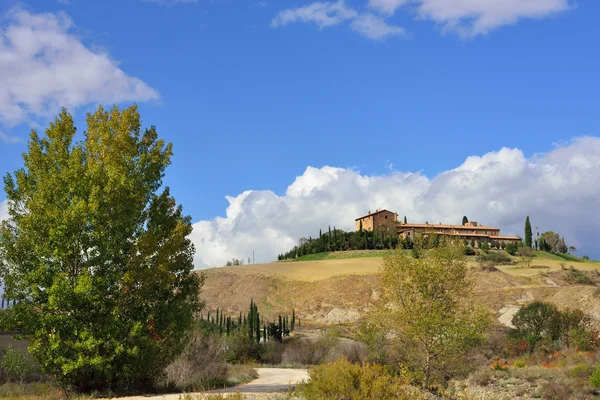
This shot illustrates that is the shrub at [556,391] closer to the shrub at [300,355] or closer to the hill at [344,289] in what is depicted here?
the shrub at [300,355]

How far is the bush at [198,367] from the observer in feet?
71.2

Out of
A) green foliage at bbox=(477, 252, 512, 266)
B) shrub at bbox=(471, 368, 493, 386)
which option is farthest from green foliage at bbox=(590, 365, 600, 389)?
green foliage at bbox=(477, 252, 512, 266)

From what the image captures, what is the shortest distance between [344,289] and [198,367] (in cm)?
5972

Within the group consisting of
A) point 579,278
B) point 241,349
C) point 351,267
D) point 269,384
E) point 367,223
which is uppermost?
point 367,223

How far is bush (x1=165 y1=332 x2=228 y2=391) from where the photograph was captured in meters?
21.7

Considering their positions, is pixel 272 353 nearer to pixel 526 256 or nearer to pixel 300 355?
pixel 300 355

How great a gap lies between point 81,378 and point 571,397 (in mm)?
19308

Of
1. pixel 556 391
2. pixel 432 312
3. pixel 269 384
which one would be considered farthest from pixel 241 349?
pixel 432 312

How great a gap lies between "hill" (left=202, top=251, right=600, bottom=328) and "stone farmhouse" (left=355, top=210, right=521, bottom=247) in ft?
86.1

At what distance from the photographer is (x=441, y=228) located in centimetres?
13075

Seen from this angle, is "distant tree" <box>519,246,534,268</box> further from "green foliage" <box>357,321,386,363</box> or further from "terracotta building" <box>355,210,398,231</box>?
"green foliage" <box>357,321,386,363</box>

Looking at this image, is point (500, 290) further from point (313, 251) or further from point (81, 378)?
point (81, 378)

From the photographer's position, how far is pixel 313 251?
125 metres

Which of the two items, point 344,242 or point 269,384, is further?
point 344,242
